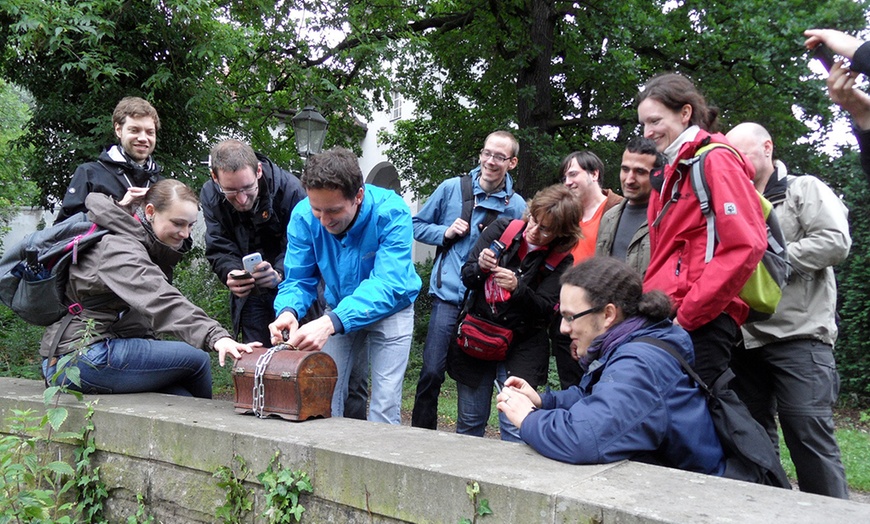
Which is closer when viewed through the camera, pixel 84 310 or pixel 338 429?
pixel 338 429

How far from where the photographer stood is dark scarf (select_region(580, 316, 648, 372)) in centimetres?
276

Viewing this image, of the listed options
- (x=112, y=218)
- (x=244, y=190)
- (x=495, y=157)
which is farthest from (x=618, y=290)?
(x=112, y=218)

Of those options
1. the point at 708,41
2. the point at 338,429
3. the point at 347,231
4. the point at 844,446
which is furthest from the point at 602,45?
the point at 338,429

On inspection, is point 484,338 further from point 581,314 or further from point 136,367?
point 136,367

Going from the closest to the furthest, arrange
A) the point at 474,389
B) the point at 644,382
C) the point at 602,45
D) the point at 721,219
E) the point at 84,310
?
the point at 644,382, the point at 721,219, the point at 84,310, the point at 474,389, the point at 602,45

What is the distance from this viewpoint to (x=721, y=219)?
2836mm

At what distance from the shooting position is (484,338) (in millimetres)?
4102

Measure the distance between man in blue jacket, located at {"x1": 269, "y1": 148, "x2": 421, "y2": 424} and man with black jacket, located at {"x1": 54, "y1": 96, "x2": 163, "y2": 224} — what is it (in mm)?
1392

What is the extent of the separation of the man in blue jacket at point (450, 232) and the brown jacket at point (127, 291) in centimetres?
139

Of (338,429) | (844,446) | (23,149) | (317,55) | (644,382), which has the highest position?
(317,55)

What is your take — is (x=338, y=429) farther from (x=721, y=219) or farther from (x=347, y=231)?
(x=721, y=219)

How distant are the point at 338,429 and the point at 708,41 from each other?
11097 millimetres

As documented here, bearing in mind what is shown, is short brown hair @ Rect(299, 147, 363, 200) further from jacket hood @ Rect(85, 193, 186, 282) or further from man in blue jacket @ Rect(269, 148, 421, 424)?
jacket hood @ Rect(85, 193, 186, 282)

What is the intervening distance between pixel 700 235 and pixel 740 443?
2.73 ft
